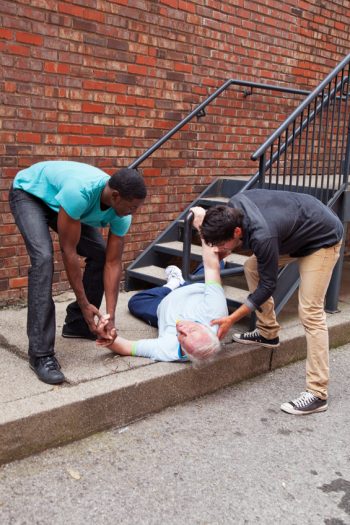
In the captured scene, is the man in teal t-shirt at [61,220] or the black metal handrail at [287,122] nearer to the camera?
the man in teal t-shirt at [61,220]

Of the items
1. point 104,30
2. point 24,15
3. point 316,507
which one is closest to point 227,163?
point 104,30

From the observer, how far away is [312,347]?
348 centimetres

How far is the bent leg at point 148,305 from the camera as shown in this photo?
422 centimetres

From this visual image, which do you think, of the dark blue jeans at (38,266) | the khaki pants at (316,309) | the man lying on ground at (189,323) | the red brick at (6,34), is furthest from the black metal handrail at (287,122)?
the red brick at (6,34)

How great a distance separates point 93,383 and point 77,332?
2.54 ft

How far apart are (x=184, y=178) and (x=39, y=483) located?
3.64 m

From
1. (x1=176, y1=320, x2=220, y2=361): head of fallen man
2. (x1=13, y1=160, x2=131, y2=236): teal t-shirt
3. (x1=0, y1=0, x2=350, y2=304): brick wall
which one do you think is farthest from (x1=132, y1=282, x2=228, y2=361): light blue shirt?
(x1=0, y1=0, x2=350, y2=304): brick wall

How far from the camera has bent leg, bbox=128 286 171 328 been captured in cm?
422

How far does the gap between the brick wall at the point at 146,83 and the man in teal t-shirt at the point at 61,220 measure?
1.14 m

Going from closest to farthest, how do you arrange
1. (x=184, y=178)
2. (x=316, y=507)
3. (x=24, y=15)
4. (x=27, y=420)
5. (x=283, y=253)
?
1. (x=316, y=507)
2. (x=27, y=420)
3. (x=283, y=253)
4. (x=24, y=15)
5. (x=184, y=178)

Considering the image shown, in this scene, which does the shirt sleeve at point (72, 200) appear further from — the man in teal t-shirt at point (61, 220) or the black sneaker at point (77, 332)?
the black sneaker at point (77, 332)

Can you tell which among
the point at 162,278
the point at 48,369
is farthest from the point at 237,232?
the point at 162,278

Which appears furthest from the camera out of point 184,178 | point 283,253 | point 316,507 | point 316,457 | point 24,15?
point 184,178

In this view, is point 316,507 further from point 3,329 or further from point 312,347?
point 3,329
